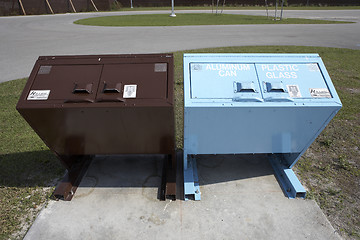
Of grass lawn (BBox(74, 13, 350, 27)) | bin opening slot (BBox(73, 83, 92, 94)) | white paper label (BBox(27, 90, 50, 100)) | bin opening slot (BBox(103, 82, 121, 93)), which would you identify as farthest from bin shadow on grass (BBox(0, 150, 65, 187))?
grass lawn (BBox(74, 13, 350, 27))

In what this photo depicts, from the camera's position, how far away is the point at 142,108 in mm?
2465

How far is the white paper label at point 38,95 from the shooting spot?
8.36 feet

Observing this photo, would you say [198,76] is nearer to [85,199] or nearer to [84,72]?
[84,72]

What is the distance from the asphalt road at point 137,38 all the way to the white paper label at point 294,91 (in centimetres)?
715

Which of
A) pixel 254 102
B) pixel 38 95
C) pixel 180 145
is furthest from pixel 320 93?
pixel 38 95

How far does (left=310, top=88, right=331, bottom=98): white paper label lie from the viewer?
2674 mm

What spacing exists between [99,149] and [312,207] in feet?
8.39

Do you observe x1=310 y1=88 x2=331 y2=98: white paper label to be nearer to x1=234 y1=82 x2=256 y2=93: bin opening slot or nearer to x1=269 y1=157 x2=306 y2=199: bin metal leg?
x1=234 y1=82 x2=256 y2=93: bin opening slot

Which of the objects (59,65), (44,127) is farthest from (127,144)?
(59,65)

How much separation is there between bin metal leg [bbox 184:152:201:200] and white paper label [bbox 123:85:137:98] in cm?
102

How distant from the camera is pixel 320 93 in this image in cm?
269

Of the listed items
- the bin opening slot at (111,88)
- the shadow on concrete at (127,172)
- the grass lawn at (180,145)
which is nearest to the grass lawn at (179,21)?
the grass lawn at (180,145)

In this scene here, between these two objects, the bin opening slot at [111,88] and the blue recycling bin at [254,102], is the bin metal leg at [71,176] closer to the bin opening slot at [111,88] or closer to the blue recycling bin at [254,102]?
the bin opening slot at [111,88]

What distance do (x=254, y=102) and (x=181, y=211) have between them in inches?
56.9
